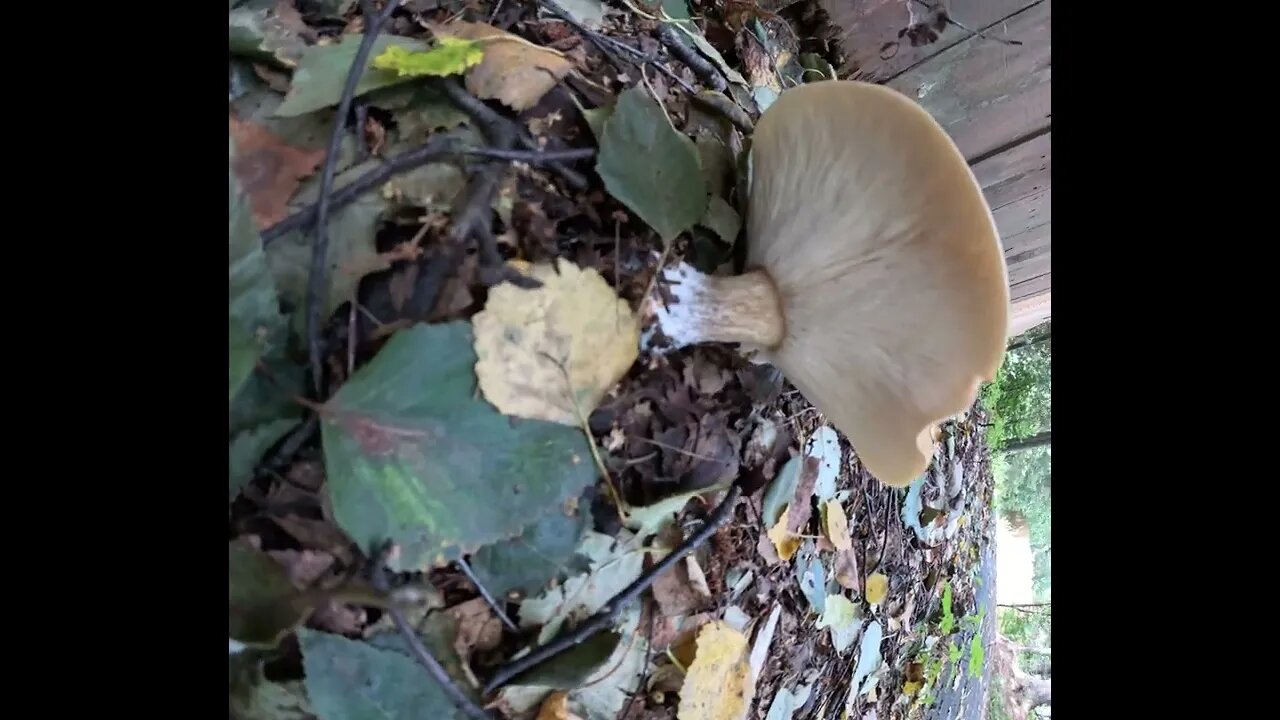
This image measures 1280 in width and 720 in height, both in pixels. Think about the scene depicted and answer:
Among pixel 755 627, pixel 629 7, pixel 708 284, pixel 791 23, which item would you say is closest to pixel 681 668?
pixel 755 627

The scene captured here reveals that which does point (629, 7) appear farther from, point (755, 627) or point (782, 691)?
point (782, 691)

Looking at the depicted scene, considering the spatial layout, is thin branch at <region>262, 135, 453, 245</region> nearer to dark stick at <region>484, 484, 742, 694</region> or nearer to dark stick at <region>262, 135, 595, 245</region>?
dark stick at <region>262, 135, 595, 245</region>

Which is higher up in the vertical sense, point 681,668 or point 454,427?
point 454,427

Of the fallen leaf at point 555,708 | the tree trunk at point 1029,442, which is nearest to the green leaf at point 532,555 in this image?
the fallen leaf at point 555,708

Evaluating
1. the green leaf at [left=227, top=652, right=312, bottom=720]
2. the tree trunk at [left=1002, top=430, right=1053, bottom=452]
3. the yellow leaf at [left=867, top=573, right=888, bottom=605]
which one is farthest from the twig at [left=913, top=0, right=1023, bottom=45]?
the tree trunk at [left=1002, top=430, right=1053, bottom=452]

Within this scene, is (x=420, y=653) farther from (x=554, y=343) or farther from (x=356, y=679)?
(x=554, y=343)

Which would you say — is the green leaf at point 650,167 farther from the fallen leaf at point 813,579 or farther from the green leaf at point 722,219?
the fallen leaf at point 813,579
